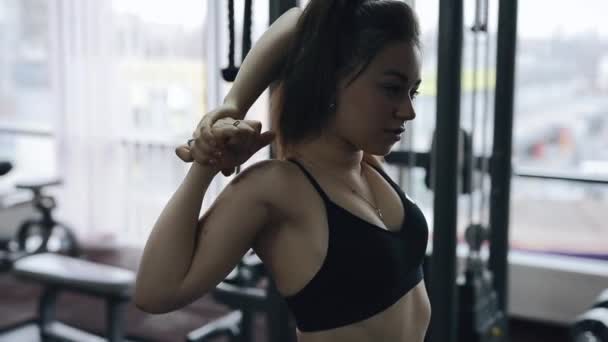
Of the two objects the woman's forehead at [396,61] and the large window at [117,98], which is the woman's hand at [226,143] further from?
the large window at [117,98]

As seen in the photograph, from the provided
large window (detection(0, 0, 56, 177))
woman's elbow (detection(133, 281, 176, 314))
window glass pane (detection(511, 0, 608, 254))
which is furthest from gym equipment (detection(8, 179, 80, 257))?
woman's elbow (detection(133, 281, 176, 314))

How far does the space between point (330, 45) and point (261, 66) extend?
0.08m

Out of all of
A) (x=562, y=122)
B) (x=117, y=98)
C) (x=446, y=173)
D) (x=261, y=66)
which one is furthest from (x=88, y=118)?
(x=261, y=66)

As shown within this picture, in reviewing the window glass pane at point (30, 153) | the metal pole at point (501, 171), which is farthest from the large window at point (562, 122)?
the window glass pane at point (30, 153)

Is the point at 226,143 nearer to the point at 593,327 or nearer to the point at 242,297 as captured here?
the point at 593,327

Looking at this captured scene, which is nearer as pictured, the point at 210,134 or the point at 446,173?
the point at 210,134

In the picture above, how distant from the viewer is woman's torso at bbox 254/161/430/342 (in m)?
0.70

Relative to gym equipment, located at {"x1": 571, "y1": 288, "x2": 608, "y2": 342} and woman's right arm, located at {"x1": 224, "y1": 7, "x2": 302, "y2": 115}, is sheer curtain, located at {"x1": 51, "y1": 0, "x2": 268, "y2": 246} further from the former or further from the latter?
woman's right arm, located at {"x1": 224, "y1": 7, "x2": 302, "y2": 115}

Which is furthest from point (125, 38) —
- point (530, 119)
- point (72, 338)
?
point (530, 119)

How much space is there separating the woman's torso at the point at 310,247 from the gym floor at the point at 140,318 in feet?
6.19

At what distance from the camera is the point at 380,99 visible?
0.69 m

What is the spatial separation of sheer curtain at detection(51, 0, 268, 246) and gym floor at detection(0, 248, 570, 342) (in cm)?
57

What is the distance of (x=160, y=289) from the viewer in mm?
656

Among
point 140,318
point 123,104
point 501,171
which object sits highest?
point 123,104
